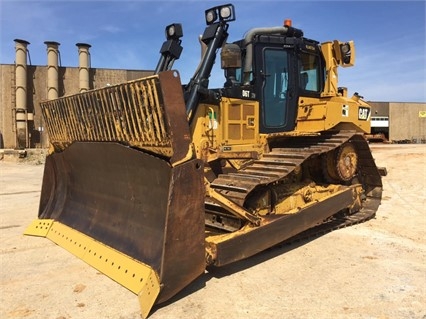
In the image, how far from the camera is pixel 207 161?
5.03m

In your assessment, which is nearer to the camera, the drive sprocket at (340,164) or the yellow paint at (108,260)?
the yellow paint at (108,260)

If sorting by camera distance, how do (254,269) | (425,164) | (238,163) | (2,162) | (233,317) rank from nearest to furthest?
Answer: (233,317) → (254,269) → (238,163) → (425,164) → (2,162)

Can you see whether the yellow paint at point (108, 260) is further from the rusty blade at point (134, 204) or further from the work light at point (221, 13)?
the work light at point (221, 13)

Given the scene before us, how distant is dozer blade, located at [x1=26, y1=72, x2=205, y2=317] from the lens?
353cm

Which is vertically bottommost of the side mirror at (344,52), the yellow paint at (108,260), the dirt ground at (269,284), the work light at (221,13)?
the dirt ground at (269,284)

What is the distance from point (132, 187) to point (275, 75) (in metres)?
2.66

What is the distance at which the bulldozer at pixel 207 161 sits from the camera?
11.9ft

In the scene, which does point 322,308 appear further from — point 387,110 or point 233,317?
point 387,110

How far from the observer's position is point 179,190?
3.53 metres

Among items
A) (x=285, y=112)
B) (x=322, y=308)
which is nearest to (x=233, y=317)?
(x=322, y=308)

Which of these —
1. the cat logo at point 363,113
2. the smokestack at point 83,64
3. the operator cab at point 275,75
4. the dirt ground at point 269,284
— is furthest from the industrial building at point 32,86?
the dirt ground at point 269,284

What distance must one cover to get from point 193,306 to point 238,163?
233cm

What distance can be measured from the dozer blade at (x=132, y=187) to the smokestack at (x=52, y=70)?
2166 cm

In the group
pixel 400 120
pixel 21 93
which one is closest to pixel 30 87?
pixel 21 93
